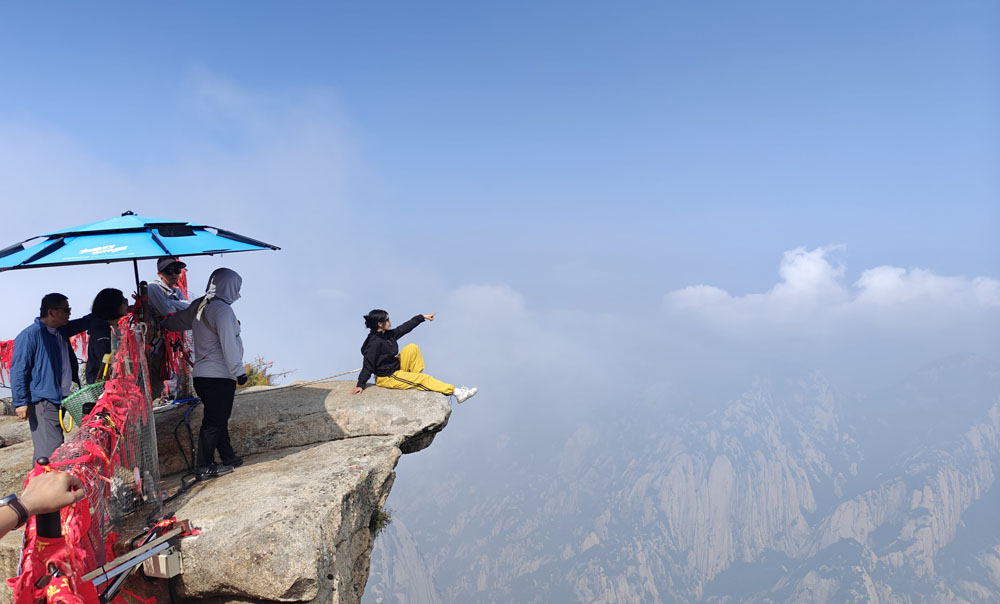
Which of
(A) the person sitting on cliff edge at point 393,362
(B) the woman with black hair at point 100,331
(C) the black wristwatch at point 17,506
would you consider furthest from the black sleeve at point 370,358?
(C) the black wristwatch at point 17,506

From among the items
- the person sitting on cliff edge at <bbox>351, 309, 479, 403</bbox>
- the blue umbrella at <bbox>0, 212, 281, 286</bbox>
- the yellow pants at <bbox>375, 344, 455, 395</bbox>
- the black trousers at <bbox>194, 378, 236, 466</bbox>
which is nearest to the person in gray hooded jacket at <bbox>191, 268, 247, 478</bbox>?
the black trousers at <bbox>194, 378, 236, 466</bbox>

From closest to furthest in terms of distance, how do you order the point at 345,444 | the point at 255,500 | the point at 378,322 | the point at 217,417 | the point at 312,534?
the point at 312,534 < the point at 255,500 < the point at 217,417 < the point at 345,444 < the point at 378,322

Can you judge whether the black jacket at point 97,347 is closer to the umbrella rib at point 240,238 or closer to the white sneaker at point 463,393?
the umbrella rib at point 240,238

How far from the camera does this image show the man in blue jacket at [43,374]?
8.06m

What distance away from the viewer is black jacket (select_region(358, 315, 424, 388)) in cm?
1294

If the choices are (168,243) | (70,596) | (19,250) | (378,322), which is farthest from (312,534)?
(378,322)

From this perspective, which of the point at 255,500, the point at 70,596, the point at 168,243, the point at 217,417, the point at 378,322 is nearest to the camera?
the point at 70,596

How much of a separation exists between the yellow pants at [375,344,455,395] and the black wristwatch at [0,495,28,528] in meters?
9.38

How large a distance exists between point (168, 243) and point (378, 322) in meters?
5.73

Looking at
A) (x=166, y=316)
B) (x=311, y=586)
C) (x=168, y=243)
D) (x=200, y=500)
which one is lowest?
(x=311, y=586)

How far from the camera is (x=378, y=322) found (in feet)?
43.2

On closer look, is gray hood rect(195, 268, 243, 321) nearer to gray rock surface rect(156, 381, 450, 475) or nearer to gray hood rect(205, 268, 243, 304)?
gray hood rect(205, 268, 243, 304)

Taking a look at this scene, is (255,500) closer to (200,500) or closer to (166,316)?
(200,500)

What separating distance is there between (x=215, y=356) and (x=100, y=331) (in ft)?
5.17
